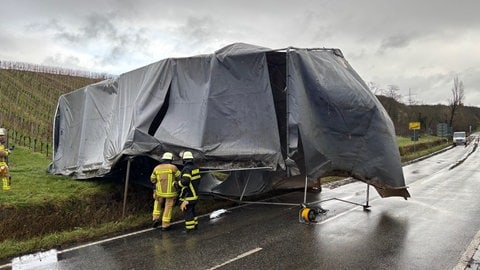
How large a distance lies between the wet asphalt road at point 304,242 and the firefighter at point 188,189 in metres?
0.28

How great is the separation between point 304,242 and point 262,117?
2.73 m

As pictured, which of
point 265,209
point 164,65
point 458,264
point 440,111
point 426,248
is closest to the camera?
point 458,264

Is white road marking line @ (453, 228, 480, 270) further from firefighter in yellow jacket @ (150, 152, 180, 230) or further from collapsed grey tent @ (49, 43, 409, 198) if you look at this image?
firefighter in yellow jacket @ (150, 152, 180, 230)

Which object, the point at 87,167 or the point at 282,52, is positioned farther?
the point at 87,167

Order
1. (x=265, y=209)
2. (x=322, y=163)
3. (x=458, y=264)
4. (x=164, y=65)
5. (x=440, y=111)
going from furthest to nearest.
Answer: (x=440, y=111) → (x=265, y=209) → (x=164, y=65) → (x=322, y=163) → (x=458, y=264)

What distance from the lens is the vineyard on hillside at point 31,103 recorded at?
20781 mm

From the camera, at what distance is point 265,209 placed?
10.4 meters

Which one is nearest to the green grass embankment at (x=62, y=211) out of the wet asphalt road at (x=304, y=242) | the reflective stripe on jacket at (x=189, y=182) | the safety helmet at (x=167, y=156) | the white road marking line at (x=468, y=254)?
the wet asphalt road at (x=304, y=242)

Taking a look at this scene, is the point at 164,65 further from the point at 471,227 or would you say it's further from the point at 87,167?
the point at 471,227

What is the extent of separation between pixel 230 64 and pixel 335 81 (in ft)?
7.71

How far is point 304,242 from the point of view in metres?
7.16

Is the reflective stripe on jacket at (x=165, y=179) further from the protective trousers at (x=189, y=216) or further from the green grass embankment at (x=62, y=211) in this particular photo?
the green grass embankment at (x=62, y=211)

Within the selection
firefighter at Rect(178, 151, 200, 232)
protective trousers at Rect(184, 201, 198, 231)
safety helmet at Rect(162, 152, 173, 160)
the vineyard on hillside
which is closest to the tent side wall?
firefighter at Rect(178, 151, 200, 232)

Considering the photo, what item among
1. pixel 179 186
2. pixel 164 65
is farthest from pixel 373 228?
pixel 164 65
